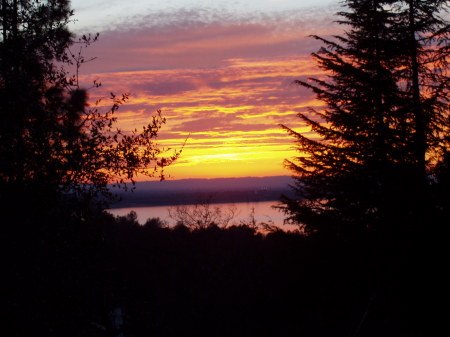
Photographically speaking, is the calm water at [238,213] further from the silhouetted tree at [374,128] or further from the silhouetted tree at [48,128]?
the silhouetted tree at [48,128]

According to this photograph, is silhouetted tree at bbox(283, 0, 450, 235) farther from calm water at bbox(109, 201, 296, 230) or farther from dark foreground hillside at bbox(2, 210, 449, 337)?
calm water at bbox(109, 201, 296, 230)

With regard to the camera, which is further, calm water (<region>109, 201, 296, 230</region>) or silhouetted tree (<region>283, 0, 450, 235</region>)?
calm water (<region>109, 201, 296, 230</region>)

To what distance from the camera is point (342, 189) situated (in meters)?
18.7

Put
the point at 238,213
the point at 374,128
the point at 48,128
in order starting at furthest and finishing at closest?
1. the point at 238,213
2. the point at 374,128
3. the point at 48,128

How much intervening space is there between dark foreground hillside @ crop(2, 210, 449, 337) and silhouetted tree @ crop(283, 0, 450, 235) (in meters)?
1.37

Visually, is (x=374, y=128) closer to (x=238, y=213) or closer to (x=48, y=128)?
(x=48, y=128)

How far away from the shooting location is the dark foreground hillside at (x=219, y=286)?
20.3 feet

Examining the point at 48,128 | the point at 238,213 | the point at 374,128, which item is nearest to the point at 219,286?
the point at 374,128

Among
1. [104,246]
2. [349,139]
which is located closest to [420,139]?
[349,139]

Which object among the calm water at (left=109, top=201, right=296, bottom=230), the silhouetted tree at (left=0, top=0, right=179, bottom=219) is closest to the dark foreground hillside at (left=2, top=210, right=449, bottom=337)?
the silhouetted tree at (left=0, top=0, right=179, bottom=219)

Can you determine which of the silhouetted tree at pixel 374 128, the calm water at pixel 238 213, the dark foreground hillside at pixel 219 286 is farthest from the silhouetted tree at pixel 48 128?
the calm water at pixel 238 213

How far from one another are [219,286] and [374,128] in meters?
8.72

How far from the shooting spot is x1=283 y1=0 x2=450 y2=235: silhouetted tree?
1683 cm

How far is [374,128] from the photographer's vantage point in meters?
18.5
